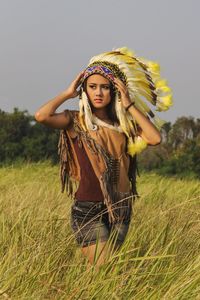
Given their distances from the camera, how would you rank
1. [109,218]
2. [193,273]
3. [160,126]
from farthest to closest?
[160,126] < [109,218] < [193,273]

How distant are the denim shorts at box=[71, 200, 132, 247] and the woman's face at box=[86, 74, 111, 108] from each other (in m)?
0.59

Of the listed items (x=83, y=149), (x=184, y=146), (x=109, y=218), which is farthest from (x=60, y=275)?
(x=184, y=146)

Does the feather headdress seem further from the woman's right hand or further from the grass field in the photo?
the grass field

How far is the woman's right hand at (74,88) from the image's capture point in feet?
10.9

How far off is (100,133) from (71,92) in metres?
0.30

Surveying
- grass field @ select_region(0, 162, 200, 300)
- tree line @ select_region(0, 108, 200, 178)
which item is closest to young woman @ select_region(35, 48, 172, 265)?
grass field @ select_region(0, 162, 200, 300)

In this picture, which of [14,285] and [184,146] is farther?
[184,146]

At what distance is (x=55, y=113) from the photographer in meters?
3.27

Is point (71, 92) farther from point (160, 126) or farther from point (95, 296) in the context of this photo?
point (95, 296)

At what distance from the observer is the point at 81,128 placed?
3307mm

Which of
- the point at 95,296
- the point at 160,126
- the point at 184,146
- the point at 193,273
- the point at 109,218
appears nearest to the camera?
the point at 95,296

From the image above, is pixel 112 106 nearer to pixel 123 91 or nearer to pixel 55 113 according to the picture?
pixel 123 91

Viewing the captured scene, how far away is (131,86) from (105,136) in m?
0.36

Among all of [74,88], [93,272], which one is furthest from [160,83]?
[93,272]
